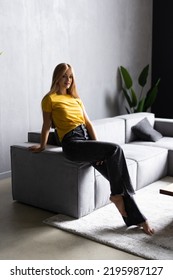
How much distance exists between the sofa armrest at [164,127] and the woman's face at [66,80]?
1934 mm

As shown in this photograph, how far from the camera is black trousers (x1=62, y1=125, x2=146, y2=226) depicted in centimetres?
290

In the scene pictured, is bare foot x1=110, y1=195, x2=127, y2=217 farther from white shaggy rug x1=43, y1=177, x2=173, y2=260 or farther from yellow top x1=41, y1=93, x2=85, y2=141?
yellow top x1=41, y1=93, x2=85, y2=141

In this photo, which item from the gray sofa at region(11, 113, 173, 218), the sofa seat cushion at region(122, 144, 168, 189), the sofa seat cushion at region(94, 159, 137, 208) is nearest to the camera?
the gray sofa at region(11, 113, 173, 218)

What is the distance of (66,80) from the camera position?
10.6ft

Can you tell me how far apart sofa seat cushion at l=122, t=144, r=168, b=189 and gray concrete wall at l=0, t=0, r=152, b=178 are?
1261 millimetres

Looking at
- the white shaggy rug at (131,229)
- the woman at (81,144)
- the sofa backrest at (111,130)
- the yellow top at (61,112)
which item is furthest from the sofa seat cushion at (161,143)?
the yellow top at (61,112)

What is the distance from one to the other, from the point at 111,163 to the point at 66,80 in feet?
2.65

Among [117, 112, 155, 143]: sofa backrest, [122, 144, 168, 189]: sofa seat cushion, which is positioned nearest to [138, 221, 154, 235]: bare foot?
[122, 144, 168, 189]: sofa seat cushion

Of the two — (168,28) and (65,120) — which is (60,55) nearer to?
(65,120)

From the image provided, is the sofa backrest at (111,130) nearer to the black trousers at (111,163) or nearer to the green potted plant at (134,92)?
the black trousers at (111,163)

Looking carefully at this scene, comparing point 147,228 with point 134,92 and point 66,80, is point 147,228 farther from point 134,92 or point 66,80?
point 134,92

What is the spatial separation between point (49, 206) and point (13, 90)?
5.05 feet

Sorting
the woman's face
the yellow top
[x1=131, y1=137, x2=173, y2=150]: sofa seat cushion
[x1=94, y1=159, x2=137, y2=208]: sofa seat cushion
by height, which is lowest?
[x1=94, y1=159, x2=137, y2=208]: sofa seat cushion

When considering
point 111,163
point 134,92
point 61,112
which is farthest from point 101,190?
point 134,92
